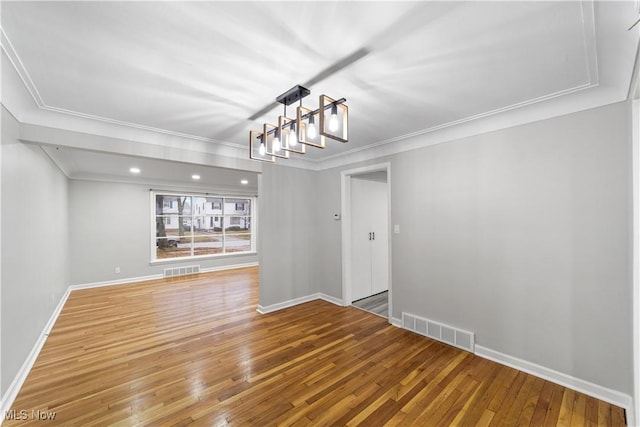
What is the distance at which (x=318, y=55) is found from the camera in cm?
165

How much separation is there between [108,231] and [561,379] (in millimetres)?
7742

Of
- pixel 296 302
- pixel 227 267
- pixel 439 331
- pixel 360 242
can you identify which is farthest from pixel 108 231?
pixel 439 331

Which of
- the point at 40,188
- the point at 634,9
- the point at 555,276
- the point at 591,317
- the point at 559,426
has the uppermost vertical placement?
the point at 634,9

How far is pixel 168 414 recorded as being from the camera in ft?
6.21

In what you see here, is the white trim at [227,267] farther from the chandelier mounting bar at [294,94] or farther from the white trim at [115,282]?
the chandelier mounting bar at [294,94]

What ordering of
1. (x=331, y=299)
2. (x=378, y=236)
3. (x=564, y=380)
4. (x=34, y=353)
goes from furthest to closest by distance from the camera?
(x=378, y=236) → (x=331, y=299) → (x=34, y=353) → (x=564, y=380)

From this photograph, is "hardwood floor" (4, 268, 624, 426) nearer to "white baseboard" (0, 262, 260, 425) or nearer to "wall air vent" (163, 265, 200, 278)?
"white baseboard" (0, 262, 260, 425)

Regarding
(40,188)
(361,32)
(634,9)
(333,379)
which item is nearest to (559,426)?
(333,379)

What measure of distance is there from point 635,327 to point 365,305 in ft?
9.81

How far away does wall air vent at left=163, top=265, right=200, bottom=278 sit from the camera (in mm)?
6309

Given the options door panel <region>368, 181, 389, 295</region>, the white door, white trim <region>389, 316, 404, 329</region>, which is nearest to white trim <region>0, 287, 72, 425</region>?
white trim <region>389, 316, 404, 329</region>

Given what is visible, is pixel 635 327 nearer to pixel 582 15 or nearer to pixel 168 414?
pixel 582 15

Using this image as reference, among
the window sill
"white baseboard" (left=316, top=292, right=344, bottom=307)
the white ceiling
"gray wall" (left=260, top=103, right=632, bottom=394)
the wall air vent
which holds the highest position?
the white ceiling

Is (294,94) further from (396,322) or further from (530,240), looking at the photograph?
(396,322)
